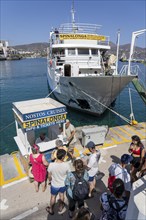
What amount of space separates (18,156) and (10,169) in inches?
29.2

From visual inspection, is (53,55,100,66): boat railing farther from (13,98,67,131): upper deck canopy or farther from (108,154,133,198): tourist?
(108,154,133,198): tourist

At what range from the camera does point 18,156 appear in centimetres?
659

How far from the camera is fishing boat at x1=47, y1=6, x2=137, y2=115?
38.9 feet

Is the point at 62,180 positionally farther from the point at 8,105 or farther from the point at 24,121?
the point at 8,105

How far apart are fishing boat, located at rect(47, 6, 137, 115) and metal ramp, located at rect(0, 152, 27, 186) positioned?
6691 mm

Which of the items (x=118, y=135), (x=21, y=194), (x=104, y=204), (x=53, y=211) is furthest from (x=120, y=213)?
(x=118, y=135)

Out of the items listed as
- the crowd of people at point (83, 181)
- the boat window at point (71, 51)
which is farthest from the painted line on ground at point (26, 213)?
the boat window at point (71, 51)

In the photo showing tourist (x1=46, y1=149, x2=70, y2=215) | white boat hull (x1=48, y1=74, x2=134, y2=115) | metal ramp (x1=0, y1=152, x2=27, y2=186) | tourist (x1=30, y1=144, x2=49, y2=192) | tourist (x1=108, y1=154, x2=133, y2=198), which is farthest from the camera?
white boat hull (x1=48, y1=74, x2=134, y2=115)

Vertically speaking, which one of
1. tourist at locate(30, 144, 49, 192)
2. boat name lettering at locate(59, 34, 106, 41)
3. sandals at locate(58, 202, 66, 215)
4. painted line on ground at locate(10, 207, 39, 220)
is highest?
boat name lettering at locate(59, 34, 106, 41)

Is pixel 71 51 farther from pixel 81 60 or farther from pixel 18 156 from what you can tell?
pixel 18 156

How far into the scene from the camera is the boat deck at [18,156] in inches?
219

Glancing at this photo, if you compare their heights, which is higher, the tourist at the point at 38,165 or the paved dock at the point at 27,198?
the tourist at the point at 38,165

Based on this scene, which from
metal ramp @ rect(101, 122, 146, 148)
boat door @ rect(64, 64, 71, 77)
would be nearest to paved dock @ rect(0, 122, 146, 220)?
metal ramp @ rect(101, 122, 146, 148)

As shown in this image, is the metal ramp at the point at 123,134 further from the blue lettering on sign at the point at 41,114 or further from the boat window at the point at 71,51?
the boat window at the point at 71,51
